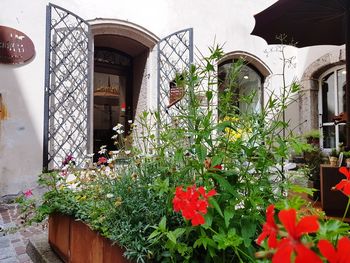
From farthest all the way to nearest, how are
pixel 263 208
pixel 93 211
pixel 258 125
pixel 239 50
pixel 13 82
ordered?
pixel 239 50 < pixel 13 82 < pixel 93 211 < pixel 258 125 < pixel 263 208

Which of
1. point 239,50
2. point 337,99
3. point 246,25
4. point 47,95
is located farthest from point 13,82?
point 337,99

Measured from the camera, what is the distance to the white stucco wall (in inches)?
156

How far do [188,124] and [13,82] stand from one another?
3.72 m

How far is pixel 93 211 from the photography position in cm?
153

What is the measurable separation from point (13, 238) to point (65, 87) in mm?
2374

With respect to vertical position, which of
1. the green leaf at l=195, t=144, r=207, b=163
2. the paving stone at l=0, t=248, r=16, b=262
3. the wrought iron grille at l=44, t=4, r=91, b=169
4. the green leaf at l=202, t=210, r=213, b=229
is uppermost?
the wrought iron grille at l=44, t=4, r=91, b=169

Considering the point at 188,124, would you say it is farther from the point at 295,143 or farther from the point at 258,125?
the point at 295,143

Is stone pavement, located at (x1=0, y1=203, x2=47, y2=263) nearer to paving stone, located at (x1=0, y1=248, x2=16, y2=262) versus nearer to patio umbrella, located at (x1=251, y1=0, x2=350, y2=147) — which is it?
paving stone, located at (x1=0, y1=248, x2=16, y2=262)

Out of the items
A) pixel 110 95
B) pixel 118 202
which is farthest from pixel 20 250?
pixel 110 95

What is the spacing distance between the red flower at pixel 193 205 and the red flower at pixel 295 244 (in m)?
0.37

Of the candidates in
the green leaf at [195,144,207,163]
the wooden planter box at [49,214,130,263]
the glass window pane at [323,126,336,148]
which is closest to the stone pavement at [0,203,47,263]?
the wooden planter box at [49,214,130,263]

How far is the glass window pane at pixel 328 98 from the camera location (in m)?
6.74

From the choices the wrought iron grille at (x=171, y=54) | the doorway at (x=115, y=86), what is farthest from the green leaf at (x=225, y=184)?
the doorway at (x=115, y=86)

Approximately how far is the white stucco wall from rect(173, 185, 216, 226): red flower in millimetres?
3694
